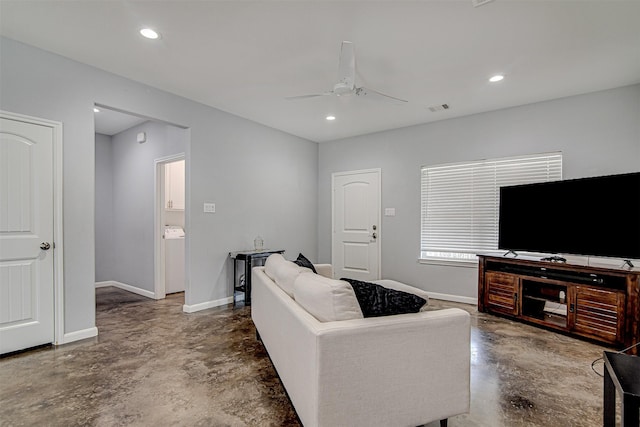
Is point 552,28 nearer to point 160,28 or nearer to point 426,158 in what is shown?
point 426,158

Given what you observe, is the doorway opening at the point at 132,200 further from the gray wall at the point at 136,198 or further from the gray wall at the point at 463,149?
the gray wall at the point at 463,149

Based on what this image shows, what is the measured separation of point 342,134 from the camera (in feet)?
18.7

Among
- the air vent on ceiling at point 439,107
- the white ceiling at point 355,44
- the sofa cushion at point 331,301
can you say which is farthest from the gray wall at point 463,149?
the sofa cushion at point 331,301

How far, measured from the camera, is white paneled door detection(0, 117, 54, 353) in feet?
8.96

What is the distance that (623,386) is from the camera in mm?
1296

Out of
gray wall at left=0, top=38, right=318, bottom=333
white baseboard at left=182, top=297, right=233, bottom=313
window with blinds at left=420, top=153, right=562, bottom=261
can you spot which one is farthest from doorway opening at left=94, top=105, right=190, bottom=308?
window with blinds at left=420, top=153, right=562, bottom=261

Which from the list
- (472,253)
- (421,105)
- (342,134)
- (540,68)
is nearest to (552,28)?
(540,68)

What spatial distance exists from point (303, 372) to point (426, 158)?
4149 millimetres

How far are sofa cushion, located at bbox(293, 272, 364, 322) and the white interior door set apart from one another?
12.7ft

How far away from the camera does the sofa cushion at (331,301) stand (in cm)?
161

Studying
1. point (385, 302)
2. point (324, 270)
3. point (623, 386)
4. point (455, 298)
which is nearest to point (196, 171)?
point (324, 270)

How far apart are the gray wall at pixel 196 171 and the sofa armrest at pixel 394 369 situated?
9.58 ft

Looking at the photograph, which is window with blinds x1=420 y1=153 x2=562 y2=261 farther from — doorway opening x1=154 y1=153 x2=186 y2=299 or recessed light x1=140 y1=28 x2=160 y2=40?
recessed light x1=140 y1=28 x2=160 y2=40

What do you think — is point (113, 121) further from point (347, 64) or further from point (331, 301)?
point (331, 301)
